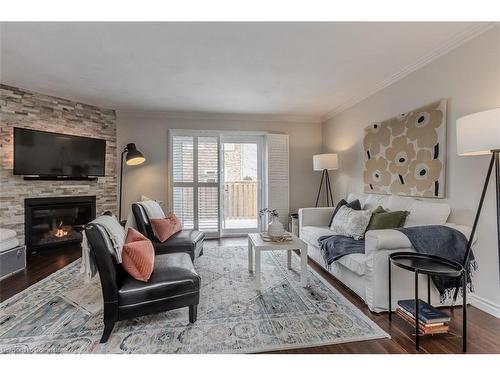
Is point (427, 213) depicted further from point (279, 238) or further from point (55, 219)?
point (55, 219)

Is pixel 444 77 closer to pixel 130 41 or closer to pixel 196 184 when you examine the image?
pixel 130 41

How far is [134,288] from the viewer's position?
6.07 ft

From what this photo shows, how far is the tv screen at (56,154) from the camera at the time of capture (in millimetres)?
3623

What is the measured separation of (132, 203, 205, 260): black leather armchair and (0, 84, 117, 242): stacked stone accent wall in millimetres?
1815

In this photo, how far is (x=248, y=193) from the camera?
5438 mm

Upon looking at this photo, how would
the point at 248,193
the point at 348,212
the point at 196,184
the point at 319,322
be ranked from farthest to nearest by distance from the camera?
1. the point at 248,193
2. the point at 196,184
3. the point at 348,212
4. the point at 319,322

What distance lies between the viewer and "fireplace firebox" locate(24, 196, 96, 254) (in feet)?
12.5

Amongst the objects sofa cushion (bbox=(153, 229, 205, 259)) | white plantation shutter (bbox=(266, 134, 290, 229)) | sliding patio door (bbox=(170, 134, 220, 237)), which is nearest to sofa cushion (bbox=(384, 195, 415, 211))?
white plantation shutter (bbox=(266, 134, 290, 229))

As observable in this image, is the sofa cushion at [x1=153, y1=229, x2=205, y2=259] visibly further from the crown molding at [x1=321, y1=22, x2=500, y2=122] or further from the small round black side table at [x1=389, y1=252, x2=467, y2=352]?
the crown molding at [x1=321, y1=22, x2=500, y2=122]

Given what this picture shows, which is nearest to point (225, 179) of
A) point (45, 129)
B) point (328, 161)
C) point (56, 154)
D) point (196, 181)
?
point (196, 181)

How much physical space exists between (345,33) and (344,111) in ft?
7.75

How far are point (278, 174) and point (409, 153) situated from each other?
2491 millimetres
